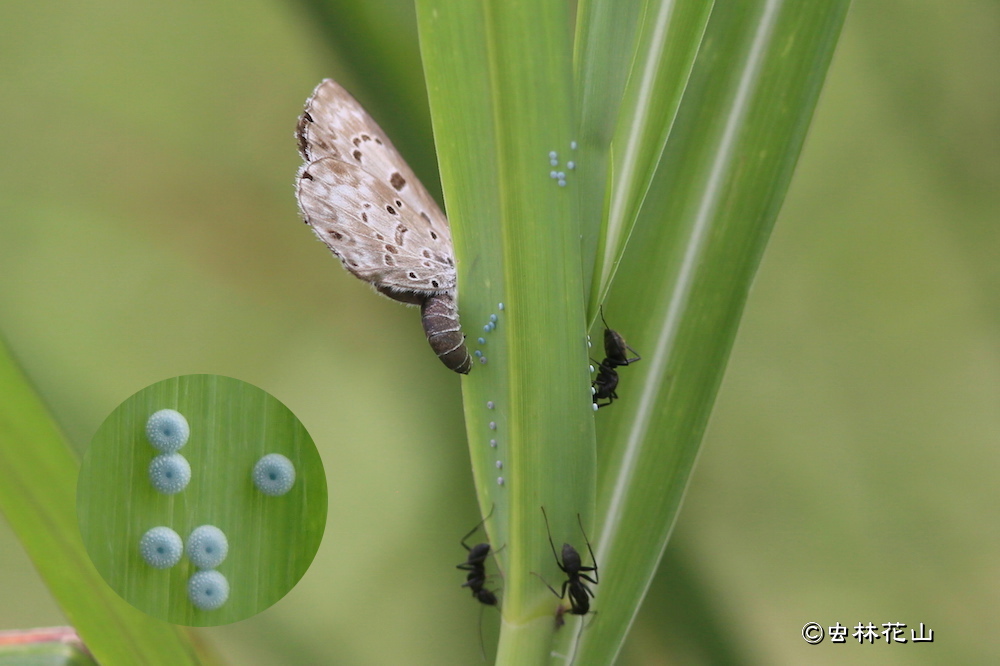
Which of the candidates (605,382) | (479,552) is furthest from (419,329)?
(605,382)

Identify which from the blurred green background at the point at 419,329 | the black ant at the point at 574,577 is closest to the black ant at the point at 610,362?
the black ant at the point at 574,577

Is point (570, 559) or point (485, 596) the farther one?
point (485, 596)

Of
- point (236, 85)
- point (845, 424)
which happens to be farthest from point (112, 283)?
point (845, 424)

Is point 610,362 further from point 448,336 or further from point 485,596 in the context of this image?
point 485,596

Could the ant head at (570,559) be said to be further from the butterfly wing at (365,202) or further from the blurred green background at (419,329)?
the blurred green background at (419,329)

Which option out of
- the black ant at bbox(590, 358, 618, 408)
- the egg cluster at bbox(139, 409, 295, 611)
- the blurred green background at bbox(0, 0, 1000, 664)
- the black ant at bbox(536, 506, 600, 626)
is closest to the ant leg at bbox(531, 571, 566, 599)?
the black ant at bbox(536, 506, 600, 626)

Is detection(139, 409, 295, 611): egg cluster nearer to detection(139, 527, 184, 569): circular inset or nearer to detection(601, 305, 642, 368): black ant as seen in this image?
detection(139, 527, 184, 569): circular inset

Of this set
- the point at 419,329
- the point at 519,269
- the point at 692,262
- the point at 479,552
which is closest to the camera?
the point at 519,269
